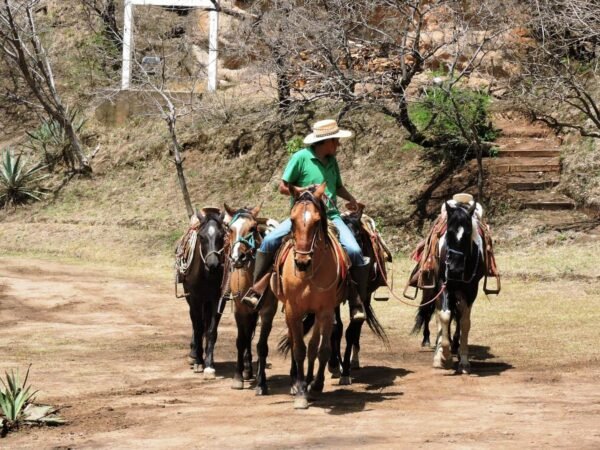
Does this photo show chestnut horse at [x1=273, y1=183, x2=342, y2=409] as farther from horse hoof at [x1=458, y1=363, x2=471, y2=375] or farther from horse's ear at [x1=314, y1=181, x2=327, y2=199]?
horse hoof at [x1=458, y1=363, x2=471, y2=375]

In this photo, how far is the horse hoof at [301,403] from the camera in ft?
33.6

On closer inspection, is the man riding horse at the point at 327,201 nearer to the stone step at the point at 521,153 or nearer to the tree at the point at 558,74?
the tree at the point at 558,74

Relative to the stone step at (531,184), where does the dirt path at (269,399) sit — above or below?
below

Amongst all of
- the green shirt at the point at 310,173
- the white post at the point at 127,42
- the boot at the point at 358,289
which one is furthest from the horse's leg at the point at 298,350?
the white post at the point at 127,42

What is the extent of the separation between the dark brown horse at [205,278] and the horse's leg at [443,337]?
259 centimetres

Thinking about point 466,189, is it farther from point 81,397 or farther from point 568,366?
point 81,397

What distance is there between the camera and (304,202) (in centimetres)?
1008

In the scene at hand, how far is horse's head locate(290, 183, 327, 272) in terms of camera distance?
984 cm

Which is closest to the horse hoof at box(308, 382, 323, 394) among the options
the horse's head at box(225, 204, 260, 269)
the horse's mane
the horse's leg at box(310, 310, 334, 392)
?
the horse's leg at box(310, 310, 334, 392)

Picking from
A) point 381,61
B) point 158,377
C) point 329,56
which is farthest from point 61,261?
point 158,377

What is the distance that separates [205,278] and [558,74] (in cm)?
1284

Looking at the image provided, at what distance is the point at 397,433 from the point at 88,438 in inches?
98.8

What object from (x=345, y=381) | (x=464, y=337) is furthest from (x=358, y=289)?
(x=464, y=337)

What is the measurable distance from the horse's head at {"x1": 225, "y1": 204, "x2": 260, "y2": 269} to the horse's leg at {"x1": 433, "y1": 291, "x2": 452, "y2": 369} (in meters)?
2.41
